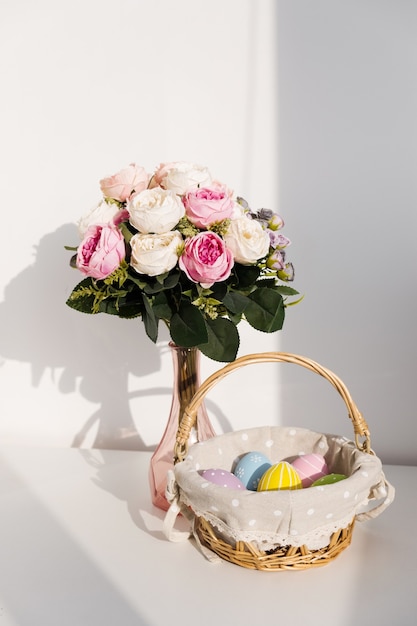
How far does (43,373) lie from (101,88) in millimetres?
651

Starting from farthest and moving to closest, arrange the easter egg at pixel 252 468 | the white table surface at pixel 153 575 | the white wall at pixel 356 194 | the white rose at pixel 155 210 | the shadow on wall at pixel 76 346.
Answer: the shadow on wall at pixel 76 346
the white wall at pixel 356 194
the easter egg at pixel 252 468
the white rose at pixel 155 210
the white table surface at pixel 153 575

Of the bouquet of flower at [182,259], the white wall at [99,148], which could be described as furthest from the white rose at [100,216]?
the white wall at [99,148]

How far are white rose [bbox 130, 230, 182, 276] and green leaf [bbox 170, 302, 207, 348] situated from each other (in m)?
0.07

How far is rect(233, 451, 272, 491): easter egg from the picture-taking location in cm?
102

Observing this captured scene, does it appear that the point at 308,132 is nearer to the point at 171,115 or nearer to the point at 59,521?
the point at 171,115

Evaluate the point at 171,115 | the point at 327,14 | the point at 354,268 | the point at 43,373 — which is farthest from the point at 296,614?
the point at 327,14

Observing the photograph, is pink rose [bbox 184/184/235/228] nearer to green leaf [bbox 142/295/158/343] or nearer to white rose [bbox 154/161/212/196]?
white rose [bbox 154/161/212/196]

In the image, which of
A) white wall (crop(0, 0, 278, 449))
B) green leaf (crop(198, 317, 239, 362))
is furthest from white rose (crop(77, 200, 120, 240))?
white wall (crop(0, 0, 278, 449))

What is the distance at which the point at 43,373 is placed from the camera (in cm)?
146

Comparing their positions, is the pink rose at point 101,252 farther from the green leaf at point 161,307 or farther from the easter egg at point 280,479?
the easter egg at point 280,479

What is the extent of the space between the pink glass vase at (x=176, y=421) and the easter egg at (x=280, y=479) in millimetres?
184

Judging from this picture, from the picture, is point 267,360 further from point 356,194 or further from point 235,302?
point 356,194

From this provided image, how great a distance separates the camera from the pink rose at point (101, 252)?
91 cm

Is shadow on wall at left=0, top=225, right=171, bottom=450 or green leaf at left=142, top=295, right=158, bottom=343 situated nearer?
green leaf at left=142, top=295, right=158, bottom=343
